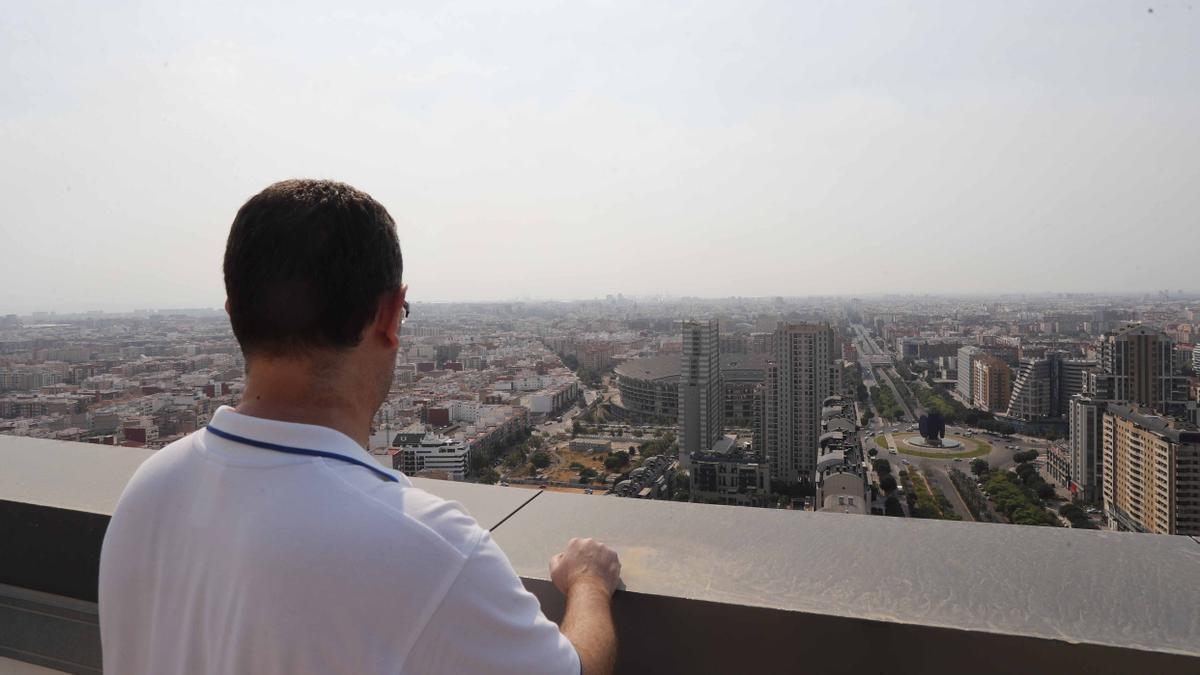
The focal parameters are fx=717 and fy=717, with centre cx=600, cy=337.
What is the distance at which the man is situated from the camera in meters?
0.42

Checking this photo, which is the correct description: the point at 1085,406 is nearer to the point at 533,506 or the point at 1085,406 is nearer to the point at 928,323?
the point at 533,506

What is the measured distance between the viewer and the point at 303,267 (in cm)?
50

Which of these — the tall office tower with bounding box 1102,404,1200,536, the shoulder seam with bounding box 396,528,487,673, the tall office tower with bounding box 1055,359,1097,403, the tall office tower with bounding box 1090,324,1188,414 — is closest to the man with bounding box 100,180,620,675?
the shoulder seam with bounding box 396,528,487,673

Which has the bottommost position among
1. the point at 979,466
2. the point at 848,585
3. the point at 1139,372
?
the point at 979,466

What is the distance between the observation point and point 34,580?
3.55ft

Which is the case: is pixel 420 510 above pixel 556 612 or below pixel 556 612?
above

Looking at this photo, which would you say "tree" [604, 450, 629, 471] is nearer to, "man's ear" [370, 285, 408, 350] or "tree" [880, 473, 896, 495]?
"tree" [880, 473, 896, 495]

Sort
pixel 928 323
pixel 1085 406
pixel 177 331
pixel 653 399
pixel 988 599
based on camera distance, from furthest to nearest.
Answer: pixel 928 323 → pixel 653 399 → pixel 1085 406 → pixel 177 331 → pixel 988 599

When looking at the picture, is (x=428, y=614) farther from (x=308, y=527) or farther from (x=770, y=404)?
(x=770, y=404)

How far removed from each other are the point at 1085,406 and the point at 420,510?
25.9ft

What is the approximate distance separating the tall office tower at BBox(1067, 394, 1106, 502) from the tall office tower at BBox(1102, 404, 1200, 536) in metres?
0.14

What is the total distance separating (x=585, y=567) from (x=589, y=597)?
5cm

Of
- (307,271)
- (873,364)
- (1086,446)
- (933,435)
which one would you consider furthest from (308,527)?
(873,364)

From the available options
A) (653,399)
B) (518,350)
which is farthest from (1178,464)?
(518,350)
